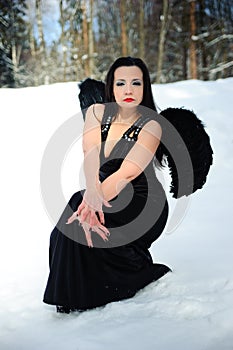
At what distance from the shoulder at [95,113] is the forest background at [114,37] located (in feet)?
35.2

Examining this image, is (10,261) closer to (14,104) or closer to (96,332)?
(96,332)

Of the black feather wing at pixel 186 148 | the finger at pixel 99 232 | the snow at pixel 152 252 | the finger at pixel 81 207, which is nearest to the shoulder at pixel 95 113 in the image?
the black feather wing at pixel 186 148

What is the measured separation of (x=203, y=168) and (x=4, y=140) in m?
4.22

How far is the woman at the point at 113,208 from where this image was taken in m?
2.13

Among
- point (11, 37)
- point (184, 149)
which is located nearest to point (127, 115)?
point (184, 149)

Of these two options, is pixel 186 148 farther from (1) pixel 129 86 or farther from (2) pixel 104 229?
(2) pixel 104 229

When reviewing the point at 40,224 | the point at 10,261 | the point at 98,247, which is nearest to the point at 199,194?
the point at 40,224

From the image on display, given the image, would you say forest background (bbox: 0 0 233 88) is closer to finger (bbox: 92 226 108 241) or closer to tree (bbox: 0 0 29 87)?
tree (bbox: 0 0 29 87)

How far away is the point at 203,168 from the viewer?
88.4 inches

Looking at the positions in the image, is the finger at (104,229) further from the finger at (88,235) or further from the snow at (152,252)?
the snow at (152,252)

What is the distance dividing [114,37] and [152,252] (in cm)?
1792

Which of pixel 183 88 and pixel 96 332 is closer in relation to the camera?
pixel 96 332

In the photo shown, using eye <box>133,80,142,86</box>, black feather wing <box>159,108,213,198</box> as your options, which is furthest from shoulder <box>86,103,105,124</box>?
black feather wing <box>159,108,213,198</box>

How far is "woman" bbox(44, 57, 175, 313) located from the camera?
213 centimetres
